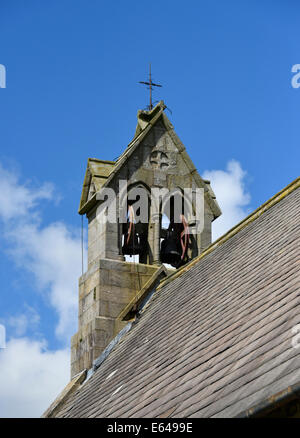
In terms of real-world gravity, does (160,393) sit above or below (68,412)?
below

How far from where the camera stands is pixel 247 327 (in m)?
9.38

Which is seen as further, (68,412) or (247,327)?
(68,412)

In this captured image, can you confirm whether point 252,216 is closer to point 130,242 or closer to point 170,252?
point 170,252

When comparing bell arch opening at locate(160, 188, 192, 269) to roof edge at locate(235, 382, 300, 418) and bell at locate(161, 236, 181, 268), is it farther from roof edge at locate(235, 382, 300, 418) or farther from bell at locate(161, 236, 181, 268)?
roof edge at locate(235, 382, 300, 418)

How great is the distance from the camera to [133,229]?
17312mm

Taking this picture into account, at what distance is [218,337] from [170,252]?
765cm

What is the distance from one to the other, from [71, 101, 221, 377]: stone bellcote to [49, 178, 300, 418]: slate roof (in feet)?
2.53
